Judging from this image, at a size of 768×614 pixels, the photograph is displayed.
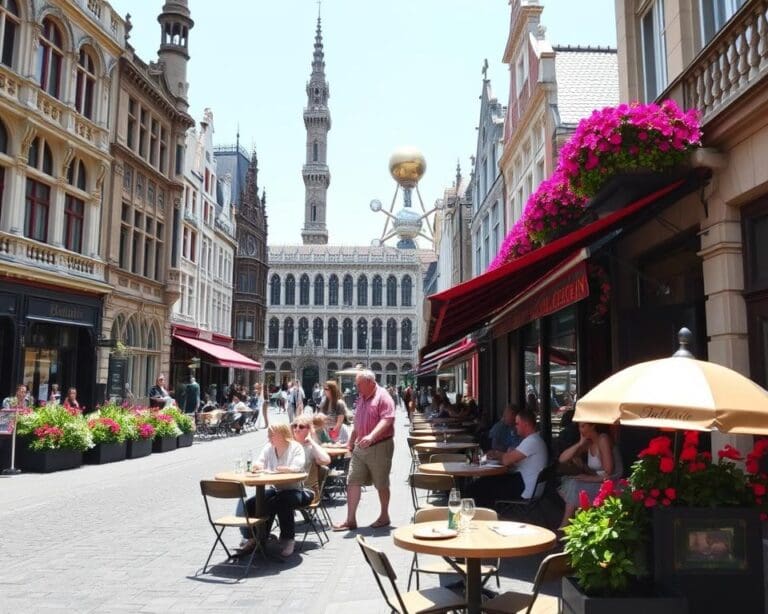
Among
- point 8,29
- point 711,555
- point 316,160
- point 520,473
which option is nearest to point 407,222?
point 316,160

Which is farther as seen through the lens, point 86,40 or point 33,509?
point 86,40

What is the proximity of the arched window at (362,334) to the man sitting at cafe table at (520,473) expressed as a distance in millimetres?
72789

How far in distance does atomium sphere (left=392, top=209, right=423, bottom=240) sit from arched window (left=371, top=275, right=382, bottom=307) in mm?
10712

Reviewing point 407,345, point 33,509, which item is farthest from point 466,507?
point 407,345

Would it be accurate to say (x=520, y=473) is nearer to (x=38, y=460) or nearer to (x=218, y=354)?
(x=38, y=460)

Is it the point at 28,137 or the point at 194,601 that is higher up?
the point at 28,137

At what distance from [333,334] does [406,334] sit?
854 centimetres

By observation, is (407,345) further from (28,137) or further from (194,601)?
(194,601)

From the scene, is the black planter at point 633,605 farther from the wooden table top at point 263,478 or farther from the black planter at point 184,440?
the black planter at point 184,440

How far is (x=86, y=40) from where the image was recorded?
67.0 feet

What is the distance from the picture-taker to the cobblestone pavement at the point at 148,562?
5.44m

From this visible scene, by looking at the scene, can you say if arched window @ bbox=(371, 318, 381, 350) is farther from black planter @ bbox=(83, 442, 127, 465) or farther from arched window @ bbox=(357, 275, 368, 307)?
black planter @ bbox=(83, 442, 127, 465)

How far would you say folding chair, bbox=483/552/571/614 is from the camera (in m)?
3.86

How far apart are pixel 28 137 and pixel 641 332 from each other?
16.1m
